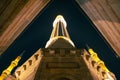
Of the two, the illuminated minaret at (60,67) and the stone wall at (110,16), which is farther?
the illuminated minaret at (60,67)

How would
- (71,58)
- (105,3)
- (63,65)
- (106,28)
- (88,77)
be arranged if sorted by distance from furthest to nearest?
(71,58) → (63,65) → (88,77) → (106,28) → (105,3)

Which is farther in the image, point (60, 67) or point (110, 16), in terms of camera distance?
point (60, 67)

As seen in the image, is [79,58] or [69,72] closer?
[69,72]

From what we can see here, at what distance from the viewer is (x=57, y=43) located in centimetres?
5175

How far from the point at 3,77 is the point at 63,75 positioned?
55.1ft

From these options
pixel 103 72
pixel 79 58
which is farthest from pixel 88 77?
pixel 103 72

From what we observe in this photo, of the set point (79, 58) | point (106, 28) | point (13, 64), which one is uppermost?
point (13, 64)

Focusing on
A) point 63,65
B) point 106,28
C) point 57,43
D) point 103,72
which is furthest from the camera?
point 57,43

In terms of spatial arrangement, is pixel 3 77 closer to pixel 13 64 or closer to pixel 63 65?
pixel 13 64

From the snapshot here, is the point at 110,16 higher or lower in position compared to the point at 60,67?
lower

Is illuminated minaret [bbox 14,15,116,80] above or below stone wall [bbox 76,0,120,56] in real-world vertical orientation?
above

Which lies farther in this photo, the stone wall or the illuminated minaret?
the illuminated minaret

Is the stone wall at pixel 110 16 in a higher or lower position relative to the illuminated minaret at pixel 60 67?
lower

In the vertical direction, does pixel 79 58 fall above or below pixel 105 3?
above
